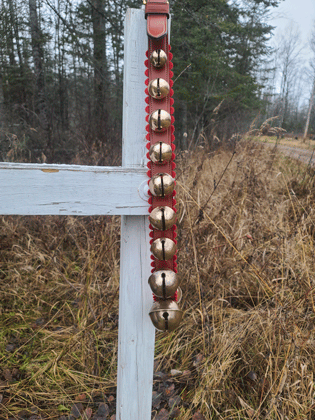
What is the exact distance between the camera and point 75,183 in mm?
777

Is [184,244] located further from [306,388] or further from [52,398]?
[52,398]

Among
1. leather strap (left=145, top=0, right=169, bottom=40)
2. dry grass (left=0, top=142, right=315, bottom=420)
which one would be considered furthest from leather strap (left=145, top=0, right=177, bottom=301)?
dry grass (left=0, top=142, right=315, bottom=420)

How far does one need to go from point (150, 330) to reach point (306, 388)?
978 millimetres

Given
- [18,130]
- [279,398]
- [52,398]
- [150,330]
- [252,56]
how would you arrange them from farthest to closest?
[252,56] → [18,130] → [52,398] → [279,398] → [150,330]

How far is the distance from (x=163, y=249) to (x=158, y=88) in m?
0.43

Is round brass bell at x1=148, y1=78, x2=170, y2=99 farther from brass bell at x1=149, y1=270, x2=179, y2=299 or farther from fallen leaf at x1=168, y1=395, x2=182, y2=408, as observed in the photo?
fallen leaf at x1=168, y1=395, x2=182, y2=408

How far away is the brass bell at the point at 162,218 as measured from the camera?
727 mm

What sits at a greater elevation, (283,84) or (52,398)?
(283,84)

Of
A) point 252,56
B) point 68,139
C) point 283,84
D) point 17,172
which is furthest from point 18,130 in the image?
point 283,84

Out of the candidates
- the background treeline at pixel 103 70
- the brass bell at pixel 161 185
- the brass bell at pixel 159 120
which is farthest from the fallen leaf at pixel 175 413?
the background treeline at pixel 103 70

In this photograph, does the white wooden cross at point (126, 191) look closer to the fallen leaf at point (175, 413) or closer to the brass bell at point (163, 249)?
the brass bell at point (163, 249)

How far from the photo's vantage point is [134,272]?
3.04ft

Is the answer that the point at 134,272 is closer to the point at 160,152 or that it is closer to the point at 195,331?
the point at 160,152

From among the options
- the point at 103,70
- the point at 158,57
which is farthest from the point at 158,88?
the point at 103,70
